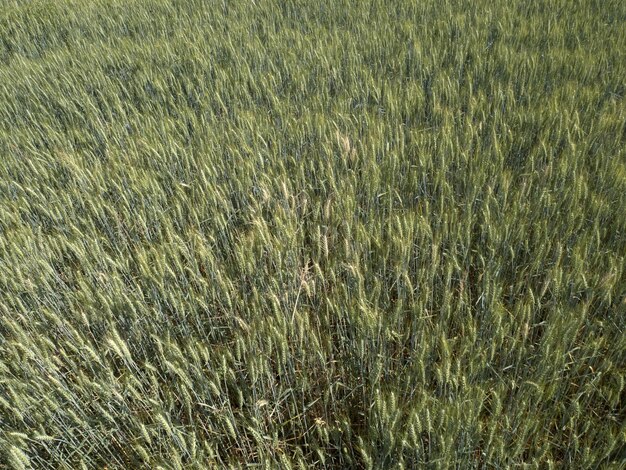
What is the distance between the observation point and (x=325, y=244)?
1.38 metres

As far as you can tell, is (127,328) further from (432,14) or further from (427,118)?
(432,14)

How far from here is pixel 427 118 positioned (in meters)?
2.24

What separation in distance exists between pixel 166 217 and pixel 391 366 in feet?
3.22

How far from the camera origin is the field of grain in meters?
1.10

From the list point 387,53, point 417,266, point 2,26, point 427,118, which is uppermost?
point 2,26

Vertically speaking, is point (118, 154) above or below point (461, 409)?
above

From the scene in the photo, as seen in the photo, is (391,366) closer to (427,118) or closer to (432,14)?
(427,118)

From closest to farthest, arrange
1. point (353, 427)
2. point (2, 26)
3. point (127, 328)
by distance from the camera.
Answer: point (353, 427) < point (127, 328) < point (2, 26)

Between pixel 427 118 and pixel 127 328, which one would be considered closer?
pixel 127 328

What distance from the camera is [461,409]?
96cm

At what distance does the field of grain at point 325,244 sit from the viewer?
110 centimetres

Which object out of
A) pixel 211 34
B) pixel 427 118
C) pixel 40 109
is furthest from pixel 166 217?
pixel 211 34

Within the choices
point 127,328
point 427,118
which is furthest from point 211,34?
point 127,328

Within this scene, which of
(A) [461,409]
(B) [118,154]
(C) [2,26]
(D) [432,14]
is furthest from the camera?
(C) [2,26]
